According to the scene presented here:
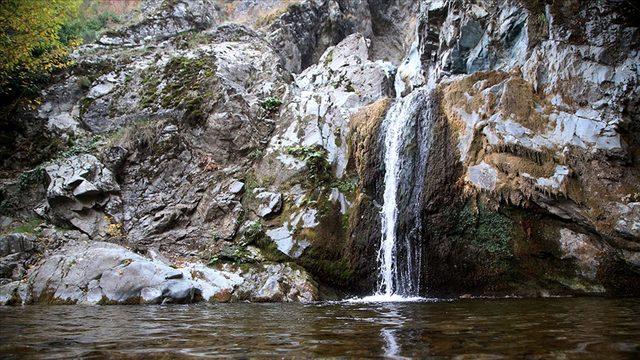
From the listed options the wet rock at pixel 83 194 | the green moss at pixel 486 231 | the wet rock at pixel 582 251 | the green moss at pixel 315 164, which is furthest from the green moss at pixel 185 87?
the wet rock at pixel 582 251

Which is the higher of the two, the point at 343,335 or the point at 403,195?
the point at 403,195

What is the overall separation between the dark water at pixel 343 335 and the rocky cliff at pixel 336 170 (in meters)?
3.54

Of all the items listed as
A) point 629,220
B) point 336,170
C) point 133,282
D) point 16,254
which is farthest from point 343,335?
point 16,254

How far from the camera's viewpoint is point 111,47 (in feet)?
60.6

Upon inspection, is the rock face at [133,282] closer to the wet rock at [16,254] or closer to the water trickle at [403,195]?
the wet rock at [16,254]

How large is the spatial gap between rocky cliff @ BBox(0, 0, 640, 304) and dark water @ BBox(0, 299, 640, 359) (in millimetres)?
3540

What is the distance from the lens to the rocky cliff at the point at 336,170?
9211 mm

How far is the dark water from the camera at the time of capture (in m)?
→ 3.28

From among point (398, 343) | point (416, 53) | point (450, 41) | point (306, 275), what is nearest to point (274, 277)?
point (306, 275)

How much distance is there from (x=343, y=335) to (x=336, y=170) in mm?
8548

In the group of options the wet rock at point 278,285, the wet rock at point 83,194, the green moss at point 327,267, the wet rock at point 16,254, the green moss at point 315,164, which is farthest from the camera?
the green moss at point 315,164

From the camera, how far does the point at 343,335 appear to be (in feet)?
13.6

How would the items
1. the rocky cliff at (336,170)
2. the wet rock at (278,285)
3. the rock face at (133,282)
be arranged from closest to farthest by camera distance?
the rock face at (133,282)
the rocky cliff at (336,170)
the wet rock at (278,285)

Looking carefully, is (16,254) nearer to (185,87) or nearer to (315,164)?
(185,87)
